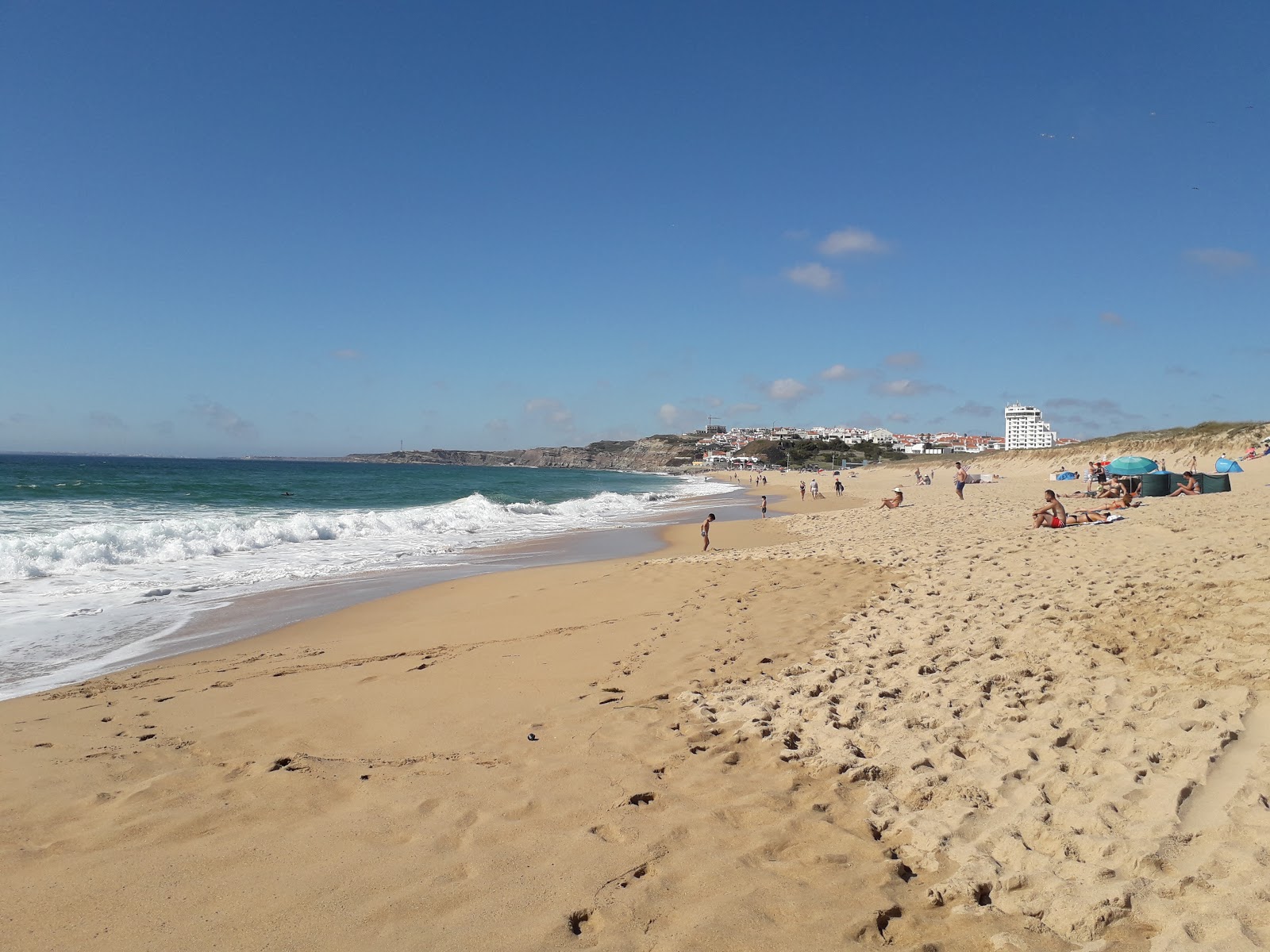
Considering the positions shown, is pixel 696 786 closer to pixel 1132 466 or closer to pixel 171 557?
pixel 171 557

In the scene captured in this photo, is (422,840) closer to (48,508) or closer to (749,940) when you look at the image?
(749,940)

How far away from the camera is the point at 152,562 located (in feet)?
48.3

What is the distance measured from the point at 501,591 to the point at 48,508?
27446mm

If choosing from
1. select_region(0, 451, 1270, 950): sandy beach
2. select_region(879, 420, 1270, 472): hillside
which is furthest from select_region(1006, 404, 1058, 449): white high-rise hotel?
select_region(0, 451, 1270, 950): sandy beach

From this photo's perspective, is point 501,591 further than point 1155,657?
Yes

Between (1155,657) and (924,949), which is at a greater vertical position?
(1155,657)

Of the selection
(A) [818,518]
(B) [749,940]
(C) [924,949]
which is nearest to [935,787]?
(C) [924,949]

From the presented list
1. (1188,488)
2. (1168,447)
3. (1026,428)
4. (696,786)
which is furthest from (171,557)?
(1026,428)

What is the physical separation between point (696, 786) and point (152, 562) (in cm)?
1537

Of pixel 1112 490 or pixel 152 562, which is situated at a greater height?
pixel 1112 490

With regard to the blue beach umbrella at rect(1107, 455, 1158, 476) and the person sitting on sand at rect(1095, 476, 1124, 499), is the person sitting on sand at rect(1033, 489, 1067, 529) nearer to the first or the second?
the blue beach umbrella at rect(1107, 455, 1158, 476)

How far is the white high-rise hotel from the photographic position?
164 meters

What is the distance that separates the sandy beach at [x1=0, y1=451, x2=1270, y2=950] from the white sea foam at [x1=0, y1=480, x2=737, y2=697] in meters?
1.99

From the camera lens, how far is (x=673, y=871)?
311 centimetres
